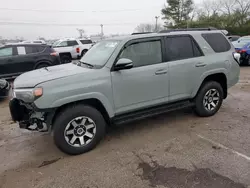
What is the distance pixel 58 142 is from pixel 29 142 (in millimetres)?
1042

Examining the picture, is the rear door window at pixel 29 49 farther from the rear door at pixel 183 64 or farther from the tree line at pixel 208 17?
the tree line at pixel 208 17

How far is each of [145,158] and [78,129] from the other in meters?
1.12

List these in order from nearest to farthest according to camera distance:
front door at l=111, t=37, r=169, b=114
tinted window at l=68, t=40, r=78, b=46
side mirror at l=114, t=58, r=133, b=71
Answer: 1. side mirror at l=114, t=58, r=133, b=71
2. front door at l=111, t=37, r=169, b=114
3. tinted window at l=68, t=40, r=78, b=46

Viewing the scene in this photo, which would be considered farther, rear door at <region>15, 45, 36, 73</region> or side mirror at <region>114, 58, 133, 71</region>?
rear door at <region>15, 45, 36, 73</region>

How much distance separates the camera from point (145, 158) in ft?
10.5

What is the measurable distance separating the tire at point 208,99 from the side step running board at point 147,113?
0.74 ft

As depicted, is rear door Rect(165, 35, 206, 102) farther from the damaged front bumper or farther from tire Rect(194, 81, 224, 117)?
the damaged front bumper

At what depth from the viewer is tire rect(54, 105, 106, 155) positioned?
3178 mm

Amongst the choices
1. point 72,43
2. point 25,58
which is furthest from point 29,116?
point 72,43

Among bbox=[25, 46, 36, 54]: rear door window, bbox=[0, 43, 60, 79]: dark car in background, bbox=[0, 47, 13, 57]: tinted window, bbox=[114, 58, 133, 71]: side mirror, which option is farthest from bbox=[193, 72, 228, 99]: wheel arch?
bbox=[0, 47, 13, 57]: tinted window

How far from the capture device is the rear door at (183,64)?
4043 mm

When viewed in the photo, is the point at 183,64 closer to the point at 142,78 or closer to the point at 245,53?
the point at 142,78

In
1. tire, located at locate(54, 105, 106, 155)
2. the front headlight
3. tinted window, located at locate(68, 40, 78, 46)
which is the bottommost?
tire, located at locate(54, 105, 106, 155)

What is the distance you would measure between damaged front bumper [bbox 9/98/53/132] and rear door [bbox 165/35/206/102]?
2.27 m
